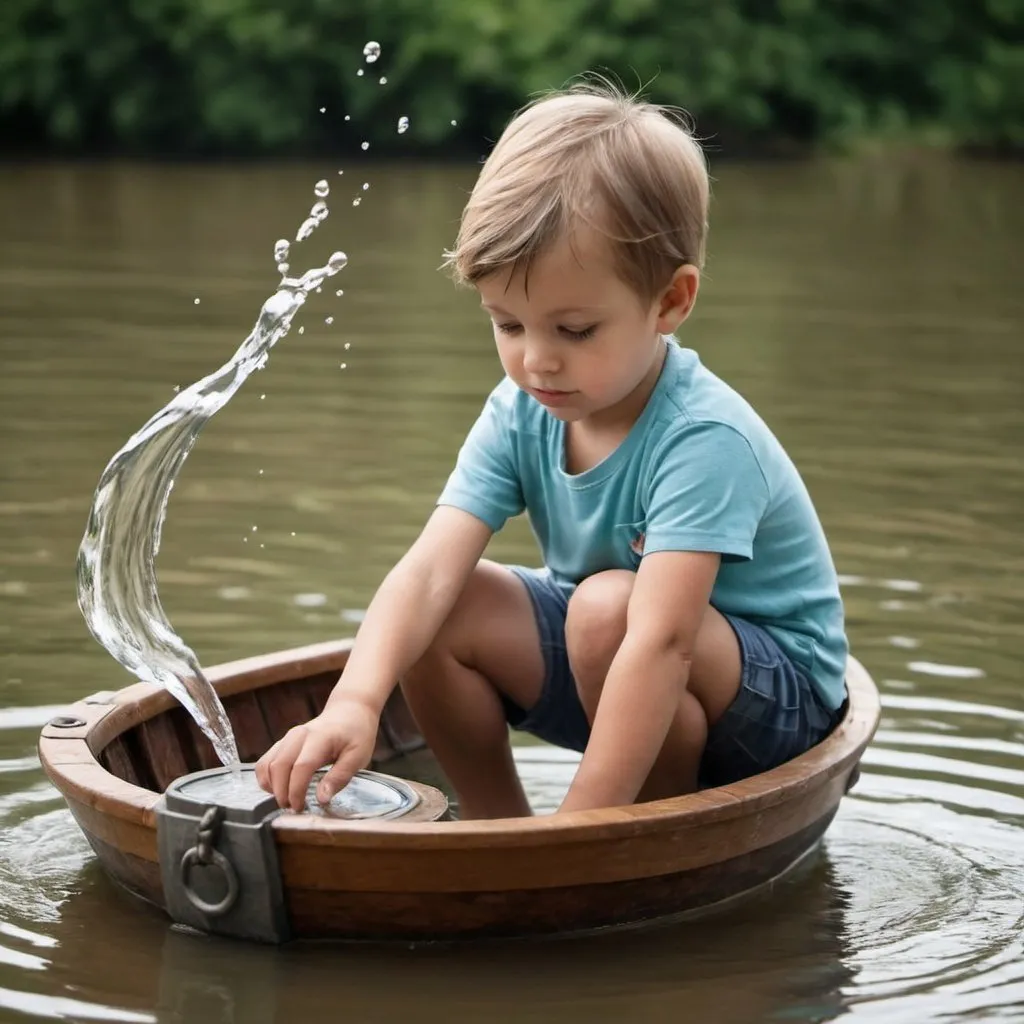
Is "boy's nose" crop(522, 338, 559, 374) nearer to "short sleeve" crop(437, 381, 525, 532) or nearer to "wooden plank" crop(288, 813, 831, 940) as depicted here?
"short sleeve" crop(437, 381, 525, 532)

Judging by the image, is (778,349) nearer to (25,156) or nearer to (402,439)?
(402,439)

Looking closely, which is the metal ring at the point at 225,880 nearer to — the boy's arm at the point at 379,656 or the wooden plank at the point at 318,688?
the boy's arm at the point at 379,656

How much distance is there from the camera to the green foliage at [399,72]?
18.5 metres

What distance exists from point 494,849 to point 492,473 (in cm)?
69

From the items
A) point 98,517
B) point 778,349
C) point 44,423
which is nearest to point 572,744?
point 98,517

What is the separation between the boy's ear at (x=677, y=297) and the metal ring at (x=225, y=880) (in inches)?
35.6

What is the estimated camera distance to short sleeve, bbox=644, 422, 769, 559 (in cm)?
272

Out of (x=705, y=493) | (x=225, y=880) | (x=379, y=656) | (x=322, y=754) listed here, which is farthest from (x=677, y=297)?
(x=225, y=880)

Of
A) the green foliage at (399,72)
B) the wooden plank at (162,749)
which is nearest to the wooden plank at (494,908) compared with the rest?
the wooden plank at (162,749)

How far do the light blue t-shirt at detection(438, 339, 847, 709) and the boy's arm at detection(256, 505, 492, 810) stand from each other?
7 centimetres

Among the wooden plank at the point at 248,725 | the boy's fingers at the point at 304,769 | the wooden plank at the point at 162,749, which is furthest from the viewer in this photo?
the wooden plank at the point at 248,725

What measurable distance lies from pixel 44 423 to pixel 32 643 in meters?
2.29

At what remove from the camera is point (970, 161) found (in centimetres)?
1989

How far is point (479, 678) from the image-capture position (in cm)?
302
